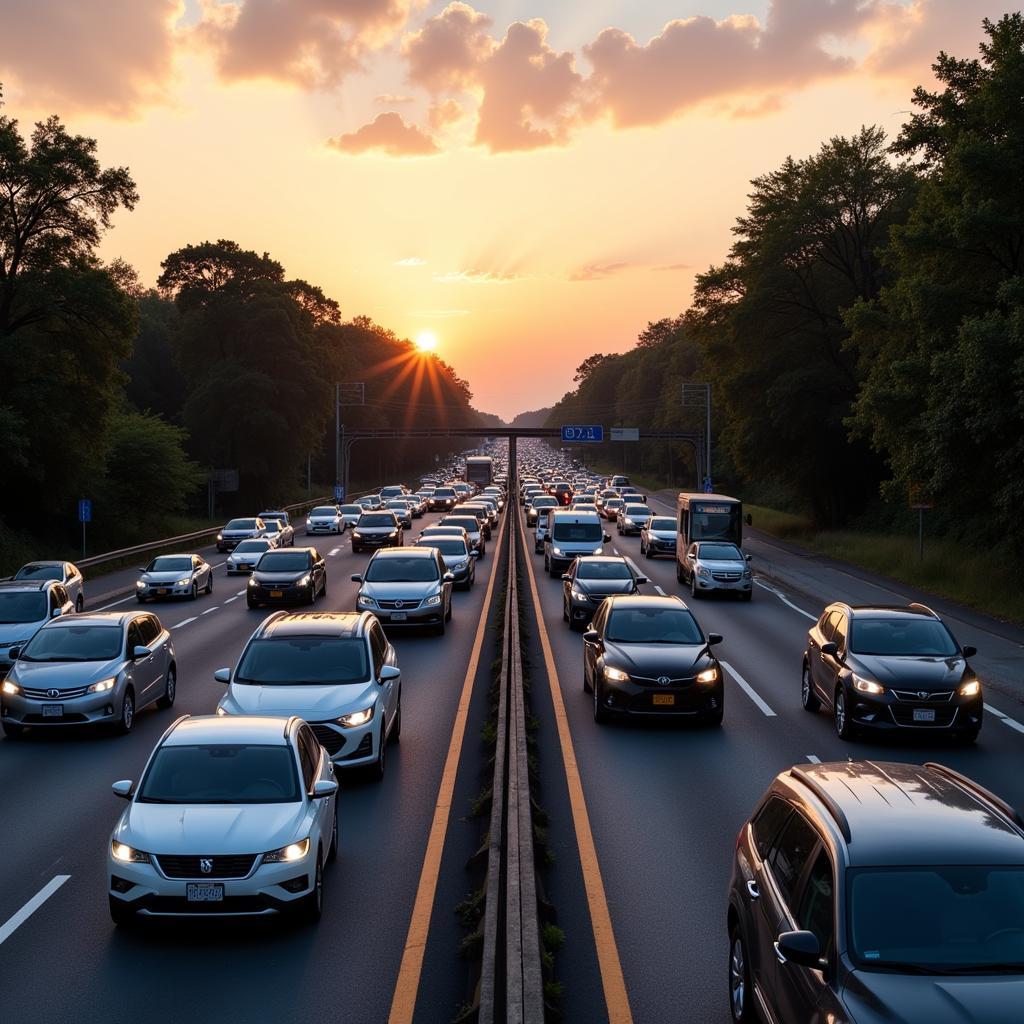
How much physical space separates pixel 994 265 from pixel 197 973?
34.5 m

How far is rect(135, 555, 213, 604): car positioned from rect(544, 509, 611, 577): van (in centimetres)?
1133

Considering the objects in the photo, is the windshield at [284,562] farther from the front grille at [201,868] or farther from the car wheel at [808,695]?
the front grille at [201,868]

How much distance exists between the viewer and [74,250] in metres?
49.1

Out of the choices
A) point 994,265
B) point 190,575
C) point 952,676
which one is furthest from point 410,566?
point 994,265

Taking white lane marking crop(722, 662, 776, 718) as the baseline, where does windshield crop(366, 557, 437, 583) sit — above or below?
above

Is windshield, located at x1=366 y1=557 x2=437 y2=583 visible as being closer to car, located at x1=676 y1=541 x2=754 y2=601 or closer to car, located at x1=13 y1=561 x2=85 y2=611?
car, located at x1=13 y1=561 x2=85 y2=611

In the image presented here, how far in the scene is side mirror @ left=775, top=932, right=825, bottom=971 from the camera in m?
6.10

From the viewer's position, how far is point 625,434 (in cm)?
12694

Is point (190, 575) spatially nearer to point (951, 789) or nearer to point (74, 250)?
point (74, 250)

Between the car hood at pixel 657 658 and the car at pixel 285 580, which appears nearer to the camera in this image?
the car hood at pixel 657 658

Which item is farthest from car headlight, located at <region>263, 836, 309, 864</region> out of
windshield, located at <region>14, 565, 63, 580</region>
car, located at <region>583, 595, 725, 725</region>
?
windshield, located at <region>14, 565, 63, 580</region>

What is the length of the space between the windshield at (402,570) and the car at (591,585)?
3.19m

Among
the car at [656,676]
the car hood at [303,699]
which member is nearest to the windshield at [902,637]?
the car at [656,676]

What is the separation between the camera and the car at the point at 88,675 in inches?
684
